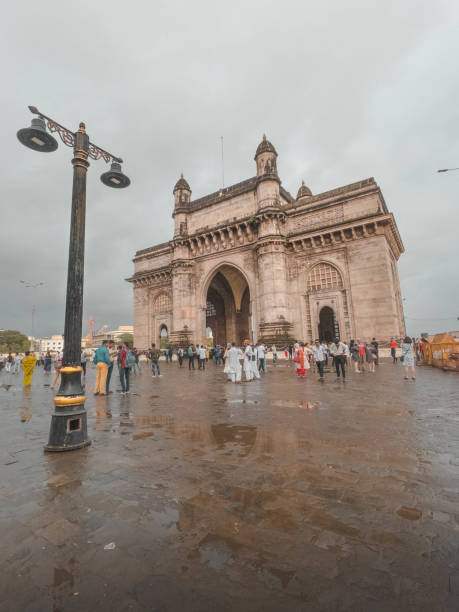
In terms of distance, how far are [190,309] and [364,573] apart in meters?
27.1

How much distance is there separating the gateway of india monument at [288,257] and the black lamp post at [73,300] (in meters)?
18.5

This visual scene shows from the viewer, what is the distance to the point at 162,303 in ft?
108

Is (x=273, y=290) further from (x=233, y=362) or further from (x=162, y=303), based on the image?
(x=162, y=303)

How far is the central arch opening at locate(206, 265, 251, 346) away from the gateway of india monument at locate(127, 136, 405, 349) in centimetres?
257

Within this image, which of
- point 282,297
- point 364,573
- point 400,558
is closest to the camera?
point 364,573

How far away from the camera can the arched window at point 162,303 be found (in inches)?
1275

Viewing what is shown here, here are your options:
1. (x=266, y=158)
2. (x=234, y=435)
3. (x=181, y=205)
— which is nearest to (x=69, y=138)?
(x=234, y=435)

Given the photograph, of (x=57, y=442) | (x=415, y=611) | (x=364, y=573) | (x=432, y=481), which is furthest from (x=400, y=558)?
(x=57, y=442)

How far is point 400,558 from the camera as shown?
173 centimetres

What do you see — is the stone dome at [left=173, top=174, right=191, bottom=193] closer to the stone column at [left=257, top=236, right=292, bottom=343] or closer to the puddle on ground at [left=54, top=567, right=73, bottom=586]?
the stone column at [left=257, top=236, right=292, bottom=343]

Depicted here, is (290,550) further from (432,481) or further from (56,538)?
(432,481)

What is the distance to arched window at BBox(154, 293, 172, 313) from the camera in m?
32.4

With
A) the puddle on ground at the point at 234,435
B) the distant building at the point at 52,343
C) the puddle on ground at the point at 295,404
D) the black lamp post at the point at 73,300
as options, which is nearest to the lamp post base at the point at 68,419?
the black lamp post at the point at 73,300

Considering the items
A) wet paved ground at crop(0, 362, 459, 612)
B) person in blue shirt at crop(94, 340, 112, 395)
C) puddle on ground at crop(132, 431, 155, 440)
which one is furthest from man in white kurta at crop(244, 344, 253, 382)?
puddle on ground at crop(132, 431, 155, 440)
